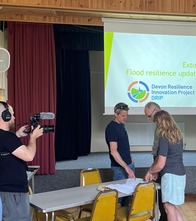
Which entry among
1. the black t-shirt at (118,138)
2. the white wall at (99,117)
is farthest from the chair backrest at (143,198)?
the white wall at (99,117)

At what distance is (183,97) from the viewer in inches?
196

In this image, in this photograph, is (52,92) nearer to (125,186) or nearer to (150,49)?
(150,49)

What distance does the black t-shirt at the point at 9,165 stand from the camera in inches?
91.0

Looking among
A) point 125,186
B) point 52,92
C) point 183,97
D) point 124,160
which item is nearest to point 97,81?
point 52,92

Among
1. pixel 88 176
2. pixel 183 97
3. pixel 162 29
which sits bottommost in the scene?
pixel 88 176

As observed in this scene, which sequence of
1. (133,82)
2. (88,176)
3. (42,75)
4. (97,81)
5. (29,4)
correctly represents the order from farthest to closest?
(97,81) < (42,75) < (133,82) < (29,4) < (88,176)

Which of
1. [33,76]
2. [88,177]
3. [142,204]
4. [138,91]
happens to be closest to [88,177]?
[88,177]

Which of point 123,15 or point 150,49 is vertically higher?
point 123,15

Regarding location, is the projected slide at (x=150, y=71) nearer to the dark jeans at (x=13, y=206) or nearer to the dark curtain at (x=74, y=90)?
the dark curtain at (x=74, y=90)

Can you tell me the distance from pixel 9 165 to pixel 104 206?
0.86 meters

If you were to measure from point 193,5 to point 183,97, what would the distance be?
1330 mm

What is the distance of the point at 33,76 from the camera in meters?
5.16

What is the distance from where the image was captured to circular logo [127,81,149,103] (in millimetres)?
4898

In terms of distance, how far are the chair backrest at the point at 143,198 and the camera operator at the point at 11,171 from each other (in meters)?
1.00
